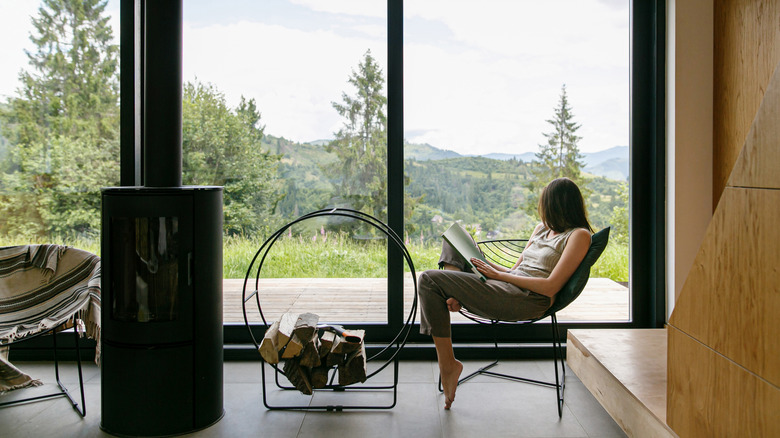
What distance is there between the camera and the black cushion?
8.77 feet

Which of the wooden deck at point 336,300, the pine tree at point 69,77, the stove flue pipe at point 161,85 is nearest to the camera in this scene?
the stove flue pipe at point 161,85

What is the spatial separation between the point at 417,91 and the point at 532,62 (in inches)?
26.8

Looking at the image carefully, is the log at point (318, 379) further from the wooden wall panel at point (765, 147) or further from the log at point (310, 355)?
the wooden wall panel at point (765, 147)

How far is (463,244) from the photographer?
2965mm

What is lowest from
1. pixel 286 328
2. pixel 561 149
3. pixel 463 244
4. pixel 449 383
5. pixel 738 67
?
pixel 449 383

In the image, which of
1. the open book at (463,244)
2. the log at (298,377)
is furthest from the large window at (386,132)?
the log at (298,377)

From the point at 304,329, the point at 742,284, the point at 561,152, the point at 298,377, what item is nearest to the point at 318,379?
the point at 298,377

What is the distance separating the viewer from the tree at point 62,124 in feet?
11.0

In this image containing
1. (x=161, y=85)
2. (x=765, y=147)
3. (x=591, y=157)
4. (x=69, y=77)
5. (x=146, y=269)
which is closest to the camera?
(x=765, y=147)

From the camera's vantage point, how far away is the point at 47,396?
2863mm

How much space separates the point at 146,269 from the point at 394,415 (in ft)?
4.04

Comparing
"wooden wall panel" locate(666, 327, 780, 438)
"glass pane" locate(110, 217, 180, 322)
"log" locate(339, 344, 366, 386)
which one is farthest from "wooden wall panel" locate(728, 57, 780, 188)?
"glass pane" locate(110, 217, 180, 322)

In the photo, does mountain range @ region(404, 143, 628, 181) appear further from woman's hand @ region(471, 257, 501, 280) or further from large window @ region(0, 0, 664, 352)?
woman's hand @ region(471, 257, 501, 280)

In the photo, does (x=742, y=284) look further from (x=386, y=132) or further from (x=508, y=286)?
(x=386, y=132)
